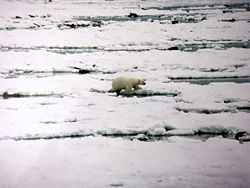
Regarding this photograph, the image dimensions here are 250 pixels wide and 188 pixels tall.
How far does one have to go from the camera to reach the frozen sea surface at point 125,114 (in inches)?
133

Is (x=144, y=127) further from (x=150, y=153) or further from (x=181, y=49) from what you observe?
(x=181, y=49)

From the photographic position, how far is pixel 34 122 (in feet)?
15.3

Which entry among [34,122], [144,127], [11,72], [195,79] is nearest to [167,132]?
[144,127]

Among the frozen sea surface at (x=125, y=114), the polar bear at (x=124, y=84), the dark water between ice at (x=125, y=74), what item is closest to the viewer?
the frozen sea surface at (x=125, y=114)

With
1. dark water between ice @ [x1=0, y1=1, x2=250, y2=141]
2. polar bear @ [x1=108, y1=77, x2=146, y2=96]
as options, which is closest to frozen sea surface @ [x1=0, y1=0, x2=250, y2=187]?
dark water between ice @ [x1=0, y1=1, x2=250, y2=141]

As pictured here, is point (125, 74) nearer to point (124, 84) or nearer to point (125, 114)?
point (124, 84)

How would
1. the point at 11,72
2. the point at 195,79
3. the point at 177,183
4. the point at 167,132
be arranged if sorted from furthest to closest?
the point at 11,72
the point at 195,79
the point at 167,132
the point at 177,183

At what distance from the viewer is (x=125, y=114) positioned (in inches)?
192

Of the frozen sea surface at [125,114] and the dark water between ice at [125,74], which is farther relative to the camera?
the dark water between ice at [125,74]

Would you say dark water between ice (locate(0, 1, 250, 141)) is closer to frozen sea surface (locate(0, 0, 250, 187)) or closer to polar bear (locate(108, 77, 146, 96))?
frozen sea surface (locate(0, 0, 250, 187))

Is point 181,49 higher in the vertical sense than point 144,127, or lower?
higher

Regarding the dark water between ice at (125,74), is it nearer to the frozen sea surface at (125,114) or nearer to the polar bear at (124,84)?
the frozen sea surface at (125,114)

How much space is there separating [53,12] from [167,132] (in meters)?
16.9

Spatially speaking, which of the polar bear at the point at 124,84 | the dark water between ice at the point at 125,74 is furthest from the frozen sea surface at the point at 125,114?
the polar bear at the point at 124,84
